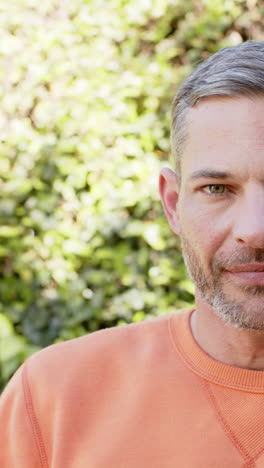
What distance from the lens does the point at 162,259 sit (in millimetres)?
3176

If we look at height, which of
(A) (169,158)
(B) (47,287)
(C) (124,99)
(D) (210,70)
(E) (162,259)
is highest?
(D) (210,70)

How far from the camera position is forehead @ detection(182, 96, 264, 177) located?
1.62 meters

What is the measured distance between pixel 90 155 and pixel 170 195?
4.35 ft

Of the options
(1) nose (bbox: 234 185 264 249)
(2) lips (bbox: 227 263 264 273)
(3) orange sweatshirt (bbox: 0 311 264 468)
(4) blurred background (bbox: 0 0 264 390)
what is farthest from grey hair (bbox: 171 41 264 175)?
(4) blurred background (bbox: 0 0 264 390)

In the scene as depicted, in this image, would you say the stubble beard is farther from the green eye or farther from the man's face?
the green eye

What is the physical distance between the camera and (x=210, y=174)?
1.69 meters


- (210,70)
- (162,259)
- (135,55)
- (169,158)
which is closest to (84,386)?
(210,70)

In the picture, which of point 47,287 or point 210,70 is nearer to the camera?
point 210,70

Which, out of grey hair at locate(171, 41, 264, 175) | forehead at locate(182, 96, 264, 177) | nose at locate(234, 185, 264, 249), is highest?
grey hair at locate(171, 41, 264, 175)

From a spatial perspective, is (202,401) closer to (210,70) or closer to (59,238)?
(210,70)

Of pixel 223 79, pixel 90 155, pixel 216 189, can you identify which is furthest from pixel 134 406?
pixel 90 155

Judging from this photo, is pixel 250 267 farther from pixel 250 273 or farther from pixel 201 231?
pixel 201 231

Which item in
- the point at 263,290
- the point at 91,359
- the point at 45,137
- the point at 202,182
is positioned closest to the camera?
the point at 263,290

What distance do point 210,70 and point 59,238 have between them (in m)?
1.73
